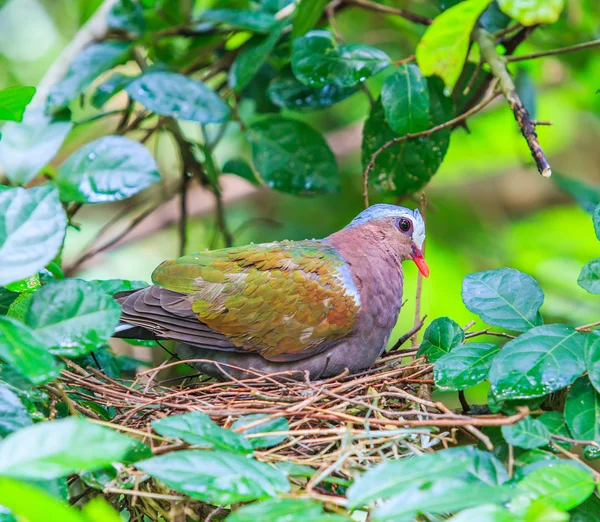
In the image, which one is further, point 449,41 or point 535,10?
point 449,41

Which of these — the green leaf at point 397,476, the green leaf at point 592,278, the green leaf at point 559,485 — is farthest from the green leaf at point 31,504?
the green leaf at point 592,278

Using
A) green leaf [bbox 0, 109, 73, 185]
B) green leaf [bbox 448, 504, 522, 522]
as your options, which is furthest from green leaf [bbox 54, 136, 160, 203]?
green leaf [bbox 448, 504, 522, 522]

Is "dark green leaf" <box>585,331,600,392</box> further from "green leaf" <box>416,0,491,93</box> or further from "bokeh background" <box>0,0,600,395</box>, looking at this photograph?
"bokeh background" <box>0,0,600,395</box>

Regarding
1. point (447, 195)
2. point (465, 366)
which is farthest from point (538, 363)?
point (447, 195)

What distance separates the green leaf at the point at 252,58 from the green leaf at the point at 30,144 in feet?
2.76

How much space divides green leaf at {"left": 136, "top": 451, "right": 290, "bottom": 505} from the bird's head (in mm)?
1956

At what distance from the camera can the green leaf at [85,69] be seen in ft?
10.2

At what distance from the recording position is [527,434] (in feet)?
5.62

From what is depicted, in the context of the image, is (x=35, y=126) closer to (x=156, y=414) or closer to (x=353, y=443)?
(x=156, y=414)

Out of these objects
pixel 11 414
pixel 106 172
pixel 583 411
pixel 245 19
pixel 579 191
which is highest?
pixel 245 19

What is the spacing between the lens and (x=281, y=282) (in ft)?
9.29

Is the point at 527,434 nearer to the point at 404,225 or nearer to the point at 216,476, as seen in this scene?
the point at 216,476

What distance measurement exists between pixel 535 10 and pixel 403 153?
3.16 feet

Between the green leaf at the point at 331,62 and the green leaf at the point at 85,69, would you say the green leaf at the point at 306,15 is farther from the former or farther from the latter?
the green leaf at the point at 85,69
